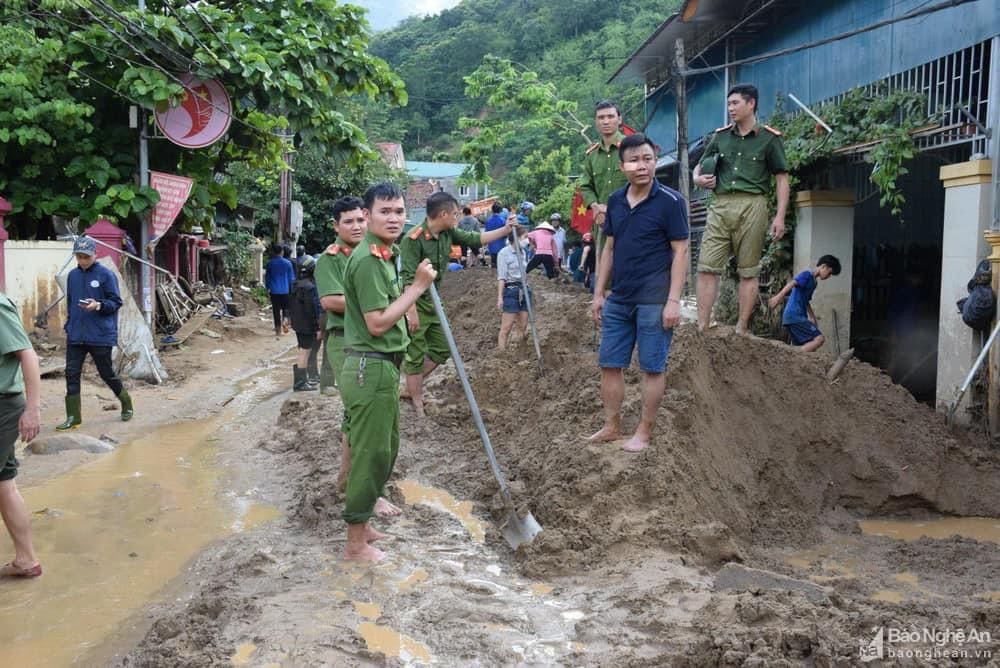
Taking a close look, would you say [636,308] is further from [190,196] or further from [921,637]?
[190,196]

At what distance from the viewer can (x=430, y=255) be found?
23.4 ft

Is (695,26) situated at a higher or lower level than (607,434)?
higher

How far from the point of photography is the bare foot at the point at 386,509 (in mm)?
5348

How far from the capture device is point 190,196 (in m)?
14.1

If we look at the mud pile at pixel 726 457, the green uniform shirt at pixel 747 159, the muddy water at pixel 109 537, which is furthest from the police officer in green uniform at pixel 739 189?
the muddy water at pixel 109 537

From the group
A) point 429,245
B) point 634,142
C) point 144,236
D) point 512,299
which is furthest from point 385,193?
point 144,236

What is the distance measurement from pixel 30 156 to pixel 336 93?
183 inches

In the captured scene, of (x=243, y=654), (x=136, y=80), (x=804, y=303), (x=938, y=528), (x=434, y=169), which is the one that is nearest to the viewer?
(x=243, y=654)

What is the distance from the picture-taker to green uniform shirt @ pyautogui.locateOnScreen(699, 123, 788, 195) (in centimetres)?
696

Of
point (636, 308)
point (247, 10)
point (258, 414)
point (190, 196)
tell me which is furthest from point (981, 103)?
point (190, 196)

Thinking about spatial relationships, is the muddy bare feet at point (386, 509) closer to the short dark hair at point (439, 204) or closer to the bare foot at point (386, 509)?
the bare foot at point (386, 509)

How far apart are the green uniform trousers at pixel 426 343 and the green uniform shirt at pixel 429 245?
464 mm

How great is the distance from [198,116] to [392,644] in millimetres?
10959

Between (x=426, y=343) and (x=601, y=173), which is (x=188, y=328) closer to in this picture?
(x=426, y=343)
